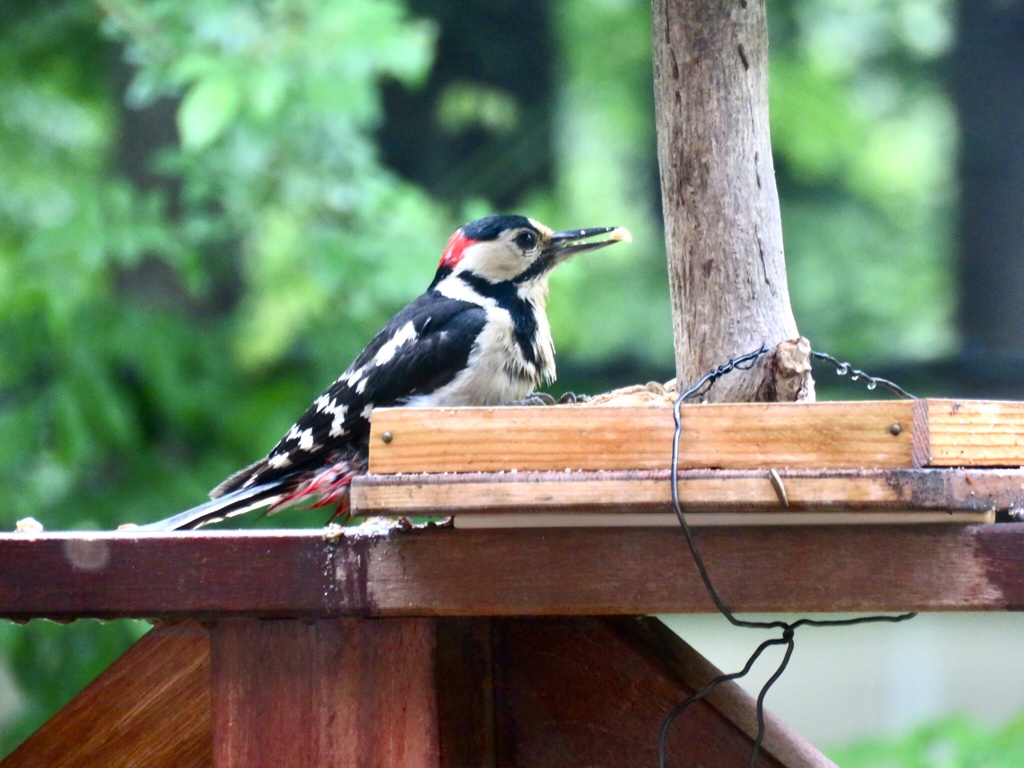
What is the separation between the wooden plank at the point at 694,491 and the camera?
1169 mm

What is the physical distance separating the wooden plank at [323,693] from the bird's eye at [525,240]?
142cm

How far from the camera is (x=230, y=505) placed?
2264 mm

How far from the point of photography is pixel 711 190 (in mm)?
1773

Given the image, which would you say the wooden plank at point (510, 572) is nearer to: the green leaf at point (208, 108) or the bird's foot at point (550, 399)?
the bird's foot at point (550, 399)

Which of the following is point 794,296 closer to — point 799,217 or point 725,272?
point 799,217

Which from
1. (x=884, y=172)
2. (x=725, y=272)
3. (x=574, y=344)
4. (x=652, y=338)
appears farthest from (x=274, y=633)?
(x=884, y=172)

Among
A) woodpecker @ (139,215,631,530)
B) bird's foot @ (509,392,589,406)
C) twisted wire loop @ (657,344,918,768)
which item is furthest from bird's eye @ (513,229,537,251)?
twisted wire loop @ (657,344,918,768)

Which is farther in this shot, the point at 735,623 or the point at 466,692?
the point at 466,692

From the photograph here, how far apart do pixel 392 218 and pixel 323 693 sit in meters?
3.61

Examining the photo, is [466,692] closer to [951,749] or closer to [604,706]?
[604,706]

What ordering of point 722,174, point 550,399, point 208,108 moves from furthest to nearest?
point 208,108, point 550,399, point 722,174

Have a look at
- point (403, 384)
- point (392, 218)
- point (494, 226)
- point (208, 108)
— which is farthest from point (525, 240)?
point (392, 218)

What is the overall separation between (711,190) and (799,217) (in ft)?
20.9

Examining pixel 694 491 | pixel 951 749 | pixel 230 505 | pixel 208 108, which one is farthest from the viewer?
pixel 208 108
